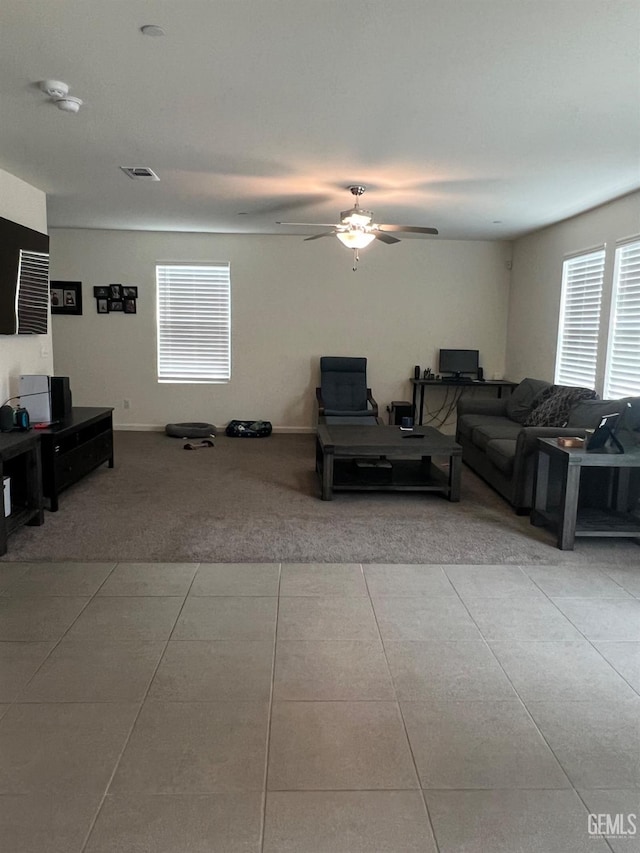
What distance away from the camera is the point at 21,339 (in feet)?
15.4

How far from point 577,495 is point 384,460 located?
1.77 m

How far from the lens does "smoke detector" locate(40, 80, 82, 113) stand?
8.96ft

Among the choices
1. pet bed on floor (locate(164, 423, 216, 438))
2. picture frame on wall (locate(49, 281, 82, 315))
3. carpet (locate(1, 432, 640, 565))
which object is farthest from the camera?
picture frame on wall (locate(49, 281, 82, 315))

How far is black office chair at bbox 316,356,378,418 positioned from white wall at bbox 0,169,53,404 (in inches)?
118

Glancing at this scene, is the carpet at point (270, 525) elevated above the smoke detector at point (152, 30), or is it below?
below

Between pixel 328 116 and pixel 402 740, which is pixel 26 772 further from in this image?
pixel 328 116

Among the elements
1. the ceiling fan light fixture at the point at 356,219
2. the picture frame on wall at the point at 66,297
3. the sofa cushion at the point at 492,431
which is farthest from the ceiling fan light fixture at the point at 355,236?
the picture frame on wall at the point at 66,297

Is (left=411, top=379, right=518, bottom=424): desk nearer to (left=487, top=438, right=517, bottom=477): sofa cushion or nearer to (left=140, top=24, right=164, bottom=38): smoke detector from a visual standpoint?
(left=487, top=438, right=517, bottom=477): sofa cushion

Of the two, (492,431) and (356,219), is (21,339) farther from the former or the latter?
(492,431)

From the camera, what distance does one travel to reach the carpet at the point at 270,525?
11.0 feet

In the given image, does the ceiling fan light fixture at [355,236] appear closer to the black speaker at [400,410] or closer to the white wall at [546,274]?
the white wall at [546,274]

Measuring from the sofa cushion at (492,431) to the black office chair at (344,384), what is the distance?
1590 millimetres

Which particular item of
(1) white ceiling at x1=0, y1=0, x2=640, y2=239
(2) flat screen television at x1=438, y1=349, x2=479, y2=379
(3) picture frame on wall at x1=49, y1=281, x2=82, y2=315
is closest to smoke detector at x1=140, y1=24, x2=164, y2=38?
(1) white ceiling at x1=0, y1=0, x2=640, y2=239

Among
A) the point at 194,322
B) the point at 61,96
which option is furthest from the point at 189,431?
the point at 61,96
